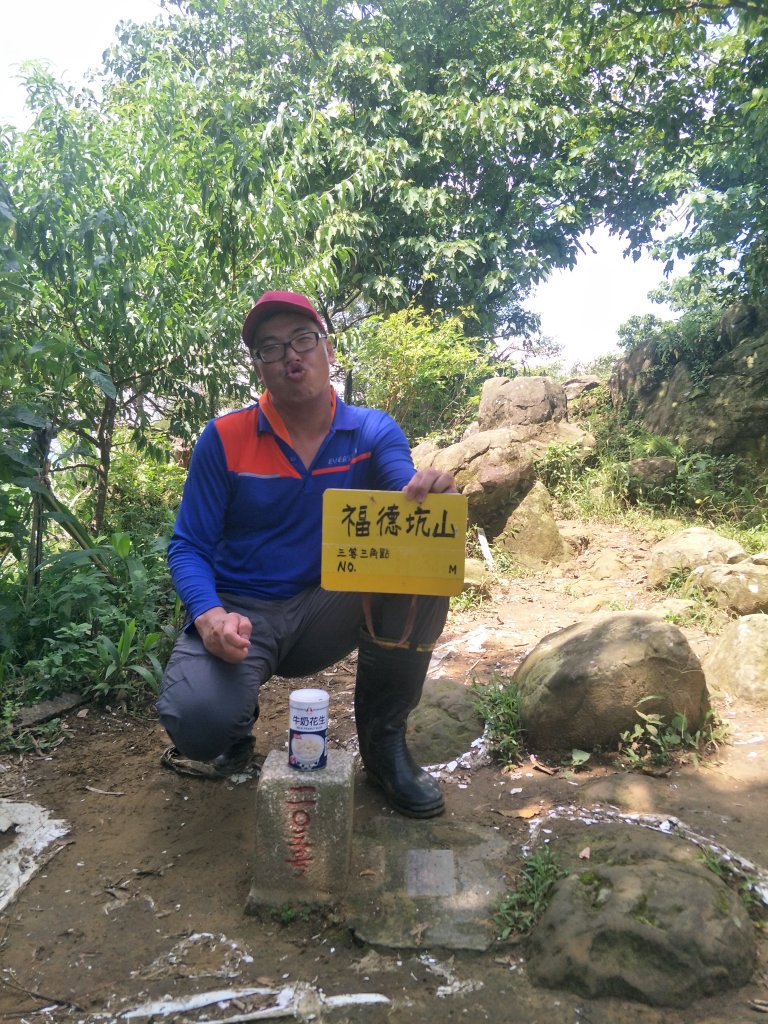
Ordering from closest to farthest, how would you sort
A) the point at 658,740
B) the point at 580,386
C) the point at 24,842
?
the point at 24,842 < the point at 658,740 < the point at 580,386

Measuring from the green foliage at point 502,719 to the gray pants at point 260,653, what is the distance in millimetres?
733

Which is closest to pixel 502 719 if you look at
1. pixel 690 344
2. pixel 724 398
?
pixel 724 398

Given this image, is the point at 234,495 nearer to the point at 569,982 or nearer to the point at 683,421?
the point at 569,982

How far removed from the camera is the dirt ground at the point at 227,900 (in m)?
1.47

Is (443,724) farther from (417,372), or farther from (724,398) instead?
(417,372)

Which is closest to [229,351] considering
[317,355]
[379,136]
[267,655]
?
[317,355]

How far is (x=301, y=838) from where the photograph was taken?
1762 mm

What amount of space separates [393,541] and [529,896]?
3.14 feet

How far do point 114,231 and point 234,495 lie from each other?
2.33 m

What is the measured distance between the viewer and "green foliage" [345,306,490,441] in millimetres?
8102

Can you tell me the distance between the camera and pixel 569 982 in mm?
1506

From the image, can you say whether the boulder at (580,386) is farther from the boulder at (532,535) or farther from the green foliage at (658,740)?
the green foliage at (658,740)

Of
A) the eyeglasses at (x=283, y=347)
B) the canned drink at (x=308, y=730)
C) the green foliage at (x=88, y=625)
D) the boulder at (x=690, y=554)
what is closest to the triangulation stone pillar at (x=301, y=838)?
the canned drink at (x=308, y=730)

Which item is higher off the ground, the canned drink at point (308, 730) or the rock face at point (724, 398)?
the rock face at point (724, 398)
